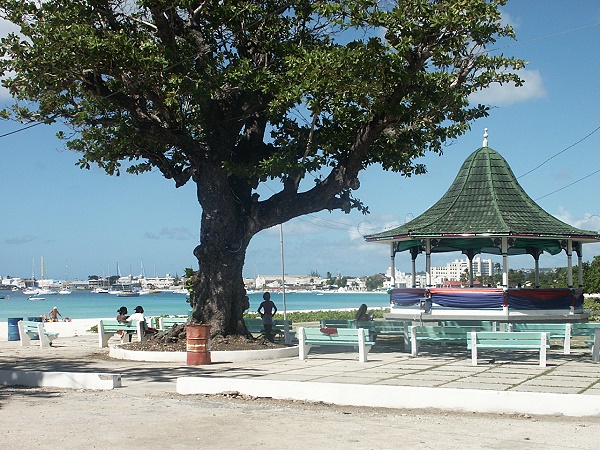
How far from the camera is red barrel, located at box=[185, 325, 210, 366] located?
18922 millimetres

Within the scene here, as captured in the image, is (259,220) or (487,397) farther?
(259,220)

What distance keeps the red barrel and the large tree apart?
2461 millimetres

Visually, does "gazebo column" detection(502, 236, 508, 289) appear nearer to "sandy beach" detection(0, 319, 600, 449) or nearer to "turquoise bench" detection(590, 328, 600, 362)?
"turquoise bench" detection(590, 328, 600, 362)

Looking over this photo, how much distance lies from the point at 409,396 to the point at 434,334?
7.72m

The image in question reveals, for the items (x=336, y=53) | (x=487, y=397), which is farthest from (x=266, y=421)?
(x=336, y=53)

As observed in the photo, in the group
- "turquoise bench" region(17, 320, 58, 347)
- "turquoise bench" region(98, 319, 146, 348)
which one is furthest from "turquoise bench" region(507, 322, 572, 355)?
"turquoise bench" region(17, 320, 58, 347)

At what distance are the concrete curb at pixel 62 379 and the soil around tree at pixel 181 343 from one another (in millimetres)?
5500

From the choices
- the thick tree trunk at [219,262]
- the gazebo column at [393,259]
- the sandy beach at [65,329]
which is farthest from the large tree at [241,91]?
the sandy beach at [65,329]

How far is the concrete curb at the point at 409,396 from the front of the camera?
11727mm

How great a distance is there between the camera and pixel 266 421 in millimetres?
11336

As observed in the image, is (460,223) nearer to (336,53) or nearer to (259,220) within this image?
(259,220)

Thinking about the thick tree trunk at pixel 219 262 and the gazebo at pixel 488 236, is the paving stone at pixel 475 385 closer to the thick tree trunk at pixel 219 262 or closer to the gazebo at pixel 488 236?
the thick tree trunk at pixel 219 262

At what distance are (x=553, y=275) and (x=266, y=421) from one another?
6275 cm

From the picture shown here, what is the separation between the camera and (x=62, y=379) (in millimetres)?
15250
